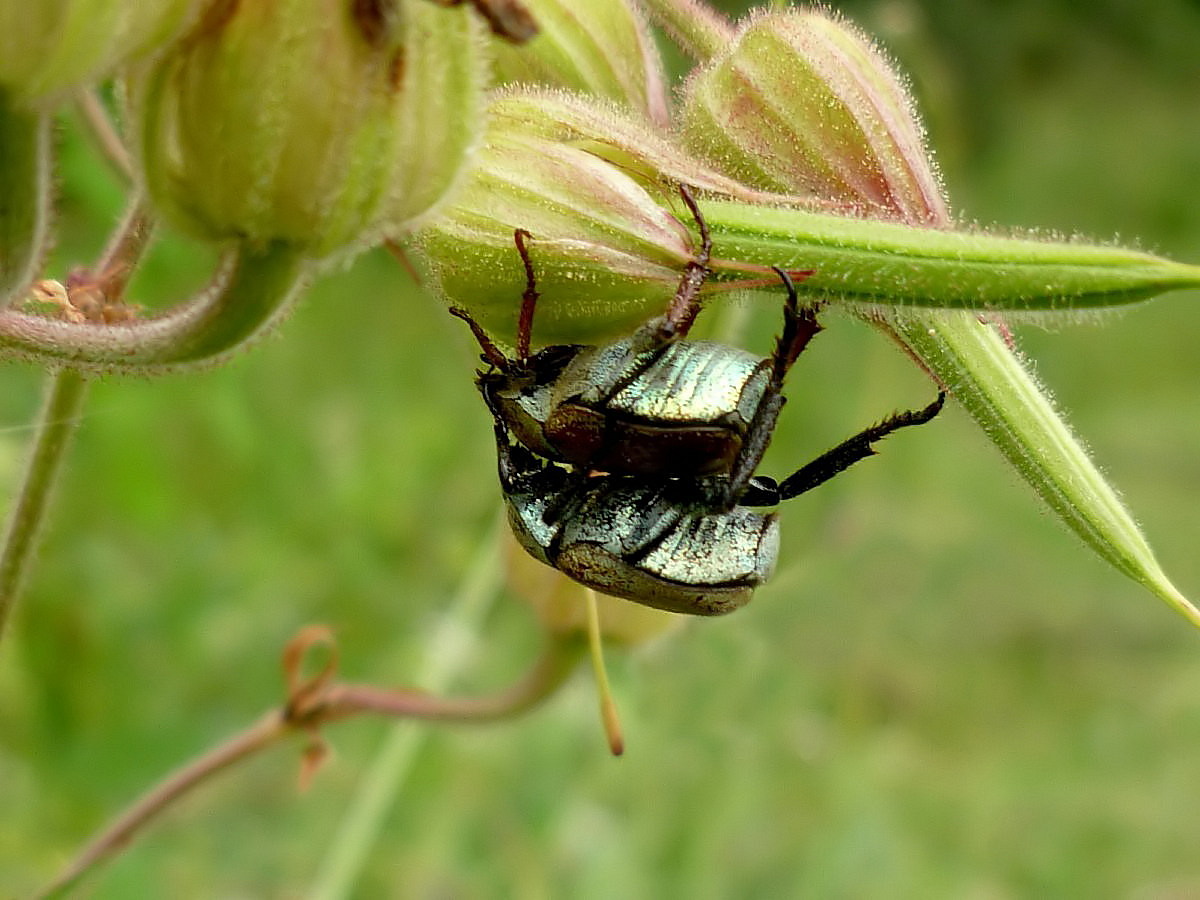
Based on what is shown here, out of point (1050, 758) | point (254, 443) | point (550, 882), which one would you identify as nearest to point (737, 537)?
point (550, 882)

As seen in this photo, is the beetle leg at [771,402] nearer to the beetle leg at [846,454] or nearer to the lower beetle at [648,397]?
the lower beetle at [648,397]

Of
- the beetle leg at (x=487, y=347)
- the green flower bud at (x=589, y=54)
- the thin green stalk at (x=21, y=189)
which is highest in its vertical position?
the thin green stalk at (x=21, y=189)

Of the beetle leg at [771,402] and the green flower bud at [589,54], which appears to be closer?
the beetle leg at [771,402]

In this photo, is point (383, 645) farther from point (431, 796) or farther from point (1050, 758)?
point (1050, 758)

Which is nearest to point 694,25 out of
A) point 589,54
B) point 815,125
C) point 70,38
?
point 589,54

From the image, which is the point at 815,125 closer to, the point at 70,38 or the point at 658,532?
the point at 658,532

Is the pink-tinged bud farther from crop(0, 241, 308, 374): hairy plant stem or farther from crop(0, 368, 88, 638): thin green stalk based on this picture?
crop(0, 368, 88, 638): thin green stalk

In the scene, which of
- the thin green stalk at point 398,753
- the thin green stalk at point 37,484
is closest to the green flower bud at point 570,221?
the thin green stalk at point 37,484
